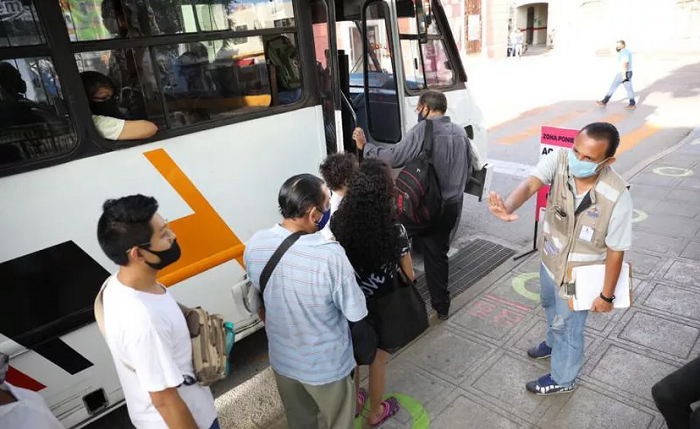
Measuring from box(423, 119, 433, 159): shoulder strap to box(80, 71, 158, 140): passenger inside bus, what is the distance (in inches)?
74.4

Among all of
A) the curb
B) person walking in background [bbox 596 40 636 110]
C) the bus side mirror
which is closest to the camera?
the bus side mirror

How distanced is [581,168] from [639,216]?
4031 mm

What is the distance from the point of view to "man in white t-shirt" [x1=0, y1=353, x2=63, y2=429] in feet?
5.55

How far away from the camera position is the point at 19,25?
2303 millimetres

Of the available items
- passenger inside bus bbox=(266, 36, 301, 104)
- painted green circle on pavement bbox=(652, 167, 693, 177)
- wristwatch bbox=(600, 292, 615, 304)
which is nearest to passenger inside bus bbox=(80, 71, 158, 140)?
passenger inside bus bbox=(266, 36, 301, 104)

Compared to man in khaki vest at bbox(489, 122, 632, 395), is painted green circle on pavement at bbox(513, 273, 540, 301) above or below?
below

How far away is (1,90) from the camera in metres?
2.33

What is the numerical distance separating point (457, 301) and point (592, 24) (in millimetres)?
33307

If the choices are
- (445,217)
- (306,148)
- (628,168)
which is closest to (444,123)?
(445,217)

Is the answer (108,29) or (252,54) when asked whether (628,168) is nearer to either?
(252,54)

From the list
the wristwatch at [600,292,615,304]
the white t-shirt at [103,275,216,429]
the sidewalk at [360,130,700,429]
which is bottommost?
the sidewalk at [360,130,700,429]

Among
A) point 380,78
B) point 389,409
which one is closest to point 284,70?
point 380,78

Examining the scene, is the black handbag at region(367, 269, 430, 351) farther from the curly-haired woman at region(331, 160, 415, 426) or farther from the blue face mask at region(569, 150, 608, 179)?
the blue face mask at region(569, 150, 608, 179)

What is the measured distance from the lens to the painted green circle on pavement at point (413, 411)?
2955 mm
